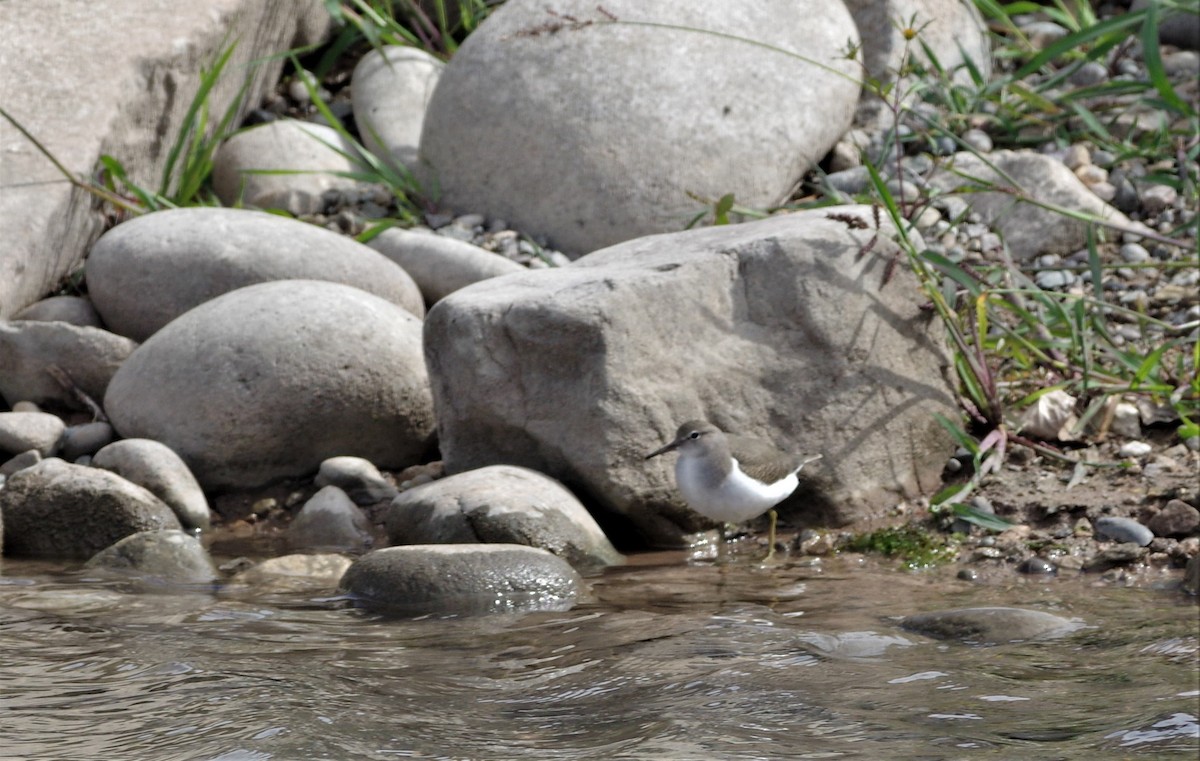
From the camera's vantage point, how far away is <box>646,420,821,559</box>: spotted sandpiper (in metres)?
5.24

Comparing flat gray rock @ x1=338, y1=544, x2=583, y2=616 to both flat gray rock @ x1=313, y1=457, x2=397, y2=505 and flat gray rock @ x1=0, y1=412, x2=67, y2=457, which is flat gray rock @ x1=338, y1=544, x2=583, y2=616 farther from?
flat gray rock @ x1=0, y1=412, x2=67, y2=457

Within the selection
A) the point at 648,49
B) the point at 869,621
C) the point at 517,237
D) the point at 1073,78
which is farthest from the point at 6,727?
the point at 1073,78

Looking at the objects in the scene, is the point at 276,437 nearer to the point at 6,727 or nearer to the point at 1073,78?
the point at 6,727

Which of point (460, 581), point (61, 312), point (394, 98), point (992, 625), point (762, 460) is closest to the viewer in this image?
point (992, 625)

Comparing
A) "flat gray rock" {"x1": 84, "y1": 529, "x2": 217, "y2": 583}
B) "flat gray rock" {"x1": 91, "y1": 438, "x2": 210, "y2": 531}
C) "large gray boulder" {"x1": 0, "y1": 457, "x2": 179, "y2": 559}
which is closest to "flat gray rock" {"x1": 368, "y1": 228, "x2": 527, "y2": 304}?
"flat gray rock" {"x1": 91, "y1": 438, "x2": 210, "y2": 531}

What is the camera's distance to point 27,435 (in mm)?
6148

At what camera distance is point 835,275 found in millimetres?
5758

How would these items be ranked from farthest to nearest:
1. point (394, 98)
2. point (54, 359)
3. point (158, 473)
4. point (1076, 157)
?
point (394, 98), point (1076, 157), point (54, 359), point (158, 473)

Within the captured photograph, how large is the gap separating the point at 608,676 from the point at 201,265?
3.60 meters

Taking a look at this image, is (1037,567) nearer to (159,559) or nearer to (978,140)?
(159,559)

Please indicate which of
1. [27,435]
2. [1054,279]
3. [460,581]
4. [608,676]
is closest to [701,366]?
[460,581]

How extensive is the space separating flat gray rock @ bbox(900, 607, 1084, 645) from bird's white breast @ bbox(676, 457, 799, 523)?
1.04m

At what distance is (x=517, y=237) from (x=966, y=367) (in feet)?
8.62

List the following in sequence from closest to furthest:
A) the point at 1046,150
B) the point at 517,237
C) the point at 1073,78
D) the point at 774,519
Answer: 1. the point at 774,519
2. the point at 517,237
3. the point at 1046,150
4. the point at 1073,78
